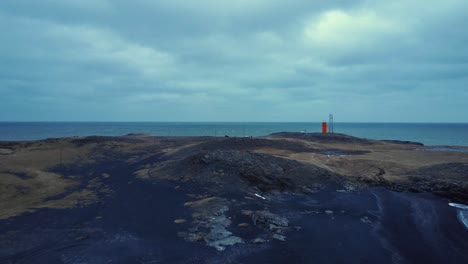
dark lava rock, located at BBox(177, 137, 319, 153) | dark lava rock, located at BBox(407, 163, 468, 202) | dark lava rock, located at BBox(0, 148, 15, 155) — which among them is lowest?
dark lava rock, located at BBox(407, 163, 468, 202)

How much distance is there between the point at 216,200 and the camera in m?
20.8

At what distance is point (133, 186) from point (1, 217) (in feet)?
31.7

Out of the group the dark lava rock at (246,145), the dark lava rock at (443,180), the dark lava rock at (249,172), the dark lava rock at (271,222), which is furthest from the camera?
the dark lava rock at (246,145)

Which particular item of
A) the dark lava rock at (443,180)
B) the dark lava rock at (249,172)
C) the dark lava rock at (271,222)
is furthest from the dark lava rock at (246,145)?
the dark lava rock at (271,222)

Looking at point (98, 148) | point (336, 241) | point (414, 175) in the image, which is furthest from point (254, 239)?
point (98, 148)

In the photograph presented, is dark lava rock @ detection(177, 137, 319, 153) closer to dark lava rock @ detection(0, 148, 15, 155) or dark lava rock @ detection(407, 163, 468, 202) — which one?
dark lava rock @ detection(407, 163, 468, 202)

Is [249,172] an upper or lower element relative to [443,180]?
upper

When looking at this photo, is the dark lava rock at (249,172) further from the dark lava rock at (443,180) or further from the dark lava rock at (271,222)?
the dark lava rock at (443,180)

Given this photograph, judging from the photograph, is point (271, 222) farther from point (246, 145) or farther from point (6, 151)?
point (6, 151)

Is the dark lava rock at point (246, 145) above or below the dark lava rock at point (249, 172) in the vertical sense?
above

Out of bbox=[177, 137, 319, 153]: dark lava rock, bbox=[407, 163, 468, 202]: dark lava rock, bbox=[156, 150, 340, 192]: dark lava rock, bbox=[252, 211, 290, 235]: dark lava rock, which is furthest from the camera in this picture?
bbox=[177, 137, 319, 153]: dark lava rock

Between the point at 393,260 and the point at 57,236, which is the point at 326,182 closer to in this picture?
the point at 393,260

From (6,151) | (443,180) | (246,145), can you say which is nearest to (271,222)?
(443,180)

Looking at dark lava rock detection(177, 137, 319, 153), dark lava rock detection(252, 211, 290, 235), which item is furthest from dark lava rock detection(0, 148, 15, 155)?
dark lava rock detection(252, 211, 290, 235)
